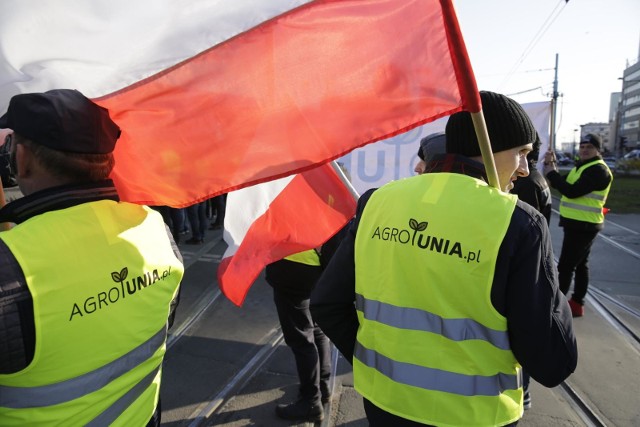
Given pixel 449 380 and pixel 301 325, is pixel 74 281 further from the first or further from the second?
pixel 301 325

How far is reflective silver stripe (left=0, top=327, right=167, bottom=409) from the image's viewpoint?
1131mm

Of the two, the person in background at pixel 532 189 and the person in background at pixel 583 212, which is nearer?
the person in background at pixel 532 189

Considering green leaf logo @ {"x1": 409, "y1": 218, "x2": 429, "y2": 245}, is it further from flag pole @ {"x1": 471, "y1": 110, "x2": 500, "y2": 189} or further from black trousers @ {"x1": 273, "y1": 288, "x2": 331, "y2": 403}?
black trousers @ {"x1": 273, "y1": 288, "x2": 331, "y2": 403}

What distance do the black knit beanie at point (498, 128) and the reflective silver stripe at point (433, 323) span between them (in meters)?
0.62

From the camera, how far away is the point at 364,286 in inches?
59.0

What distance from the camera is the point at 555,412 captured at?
310cm

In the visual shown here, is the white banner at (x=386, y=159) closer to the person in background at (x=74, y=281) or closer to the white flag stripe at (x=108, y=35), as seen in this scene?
the white flag stripe at (x=108, y=35)

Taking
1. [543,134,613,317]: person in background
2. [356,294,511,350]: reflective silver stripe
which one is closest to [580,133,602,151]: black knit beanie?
[543,134,613,317]: person in background

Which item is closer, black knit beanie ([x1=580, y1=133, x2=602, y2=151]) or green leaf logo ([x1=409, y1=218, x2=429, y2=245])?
green leaf logo ([x1=409, y1=218, x2=429, y2=245])

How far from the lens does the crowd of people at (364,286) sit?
45.1 inches

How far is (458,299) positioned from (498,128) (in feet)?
2.19

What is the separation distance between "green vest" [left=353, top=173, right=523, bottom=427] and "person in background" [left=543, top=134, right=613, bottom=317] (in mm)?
3756

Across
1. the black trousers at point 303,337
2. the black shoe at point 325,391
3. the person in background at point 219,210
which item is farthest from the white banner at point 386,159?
the person in background at point 219,210

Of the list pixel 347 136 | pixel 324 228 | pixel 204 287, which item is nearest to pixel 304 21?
pixel 347 136
